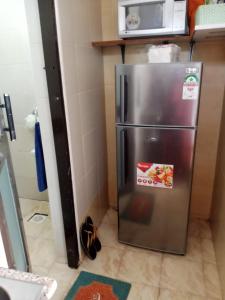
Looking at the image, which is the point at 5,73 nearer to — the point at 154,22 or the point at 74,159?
the point at 74,159

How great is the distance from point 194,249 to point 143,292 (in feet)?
1.98

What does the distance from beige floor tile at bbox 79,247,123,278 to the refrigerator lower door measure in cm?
17

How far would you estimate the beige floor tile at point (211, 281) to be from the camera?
1.53 meters

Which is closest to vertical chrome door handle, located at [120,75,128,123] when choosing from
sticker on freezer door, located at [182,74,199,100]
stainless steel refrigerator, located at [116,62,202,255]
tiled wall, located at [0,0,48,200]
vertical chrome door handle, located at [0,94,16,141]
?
stainless steel refrigerator, located at [116,62,202,255]

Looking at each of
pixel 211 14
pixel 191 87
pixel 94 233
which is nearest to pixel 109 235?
pixel 94 233

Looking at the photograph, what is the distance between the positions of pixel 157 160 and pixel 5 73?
169 centimetres

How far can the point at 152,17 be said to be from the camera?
161 cm

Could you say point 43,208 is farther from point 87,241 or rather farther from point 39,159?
point 39,159

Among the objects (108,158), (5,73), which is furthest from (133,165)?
(5,73)

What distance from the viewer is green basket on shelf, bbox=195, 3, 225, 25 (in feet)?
4.49

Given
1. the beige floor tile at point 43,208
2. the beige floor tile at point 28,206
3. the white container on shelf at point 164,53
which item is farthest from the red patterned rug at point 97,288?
the white container on shelf at point 164,53

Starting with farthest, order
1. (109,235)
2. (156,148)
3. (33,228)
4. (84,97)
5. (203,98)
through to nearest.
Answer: (33,228)
(109,235)
(203,98)
(84,97)
(156,148)

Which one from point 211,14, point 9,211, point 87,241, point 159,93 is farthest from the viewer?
point 87,241

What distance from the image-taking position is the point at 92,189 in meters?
2.01
